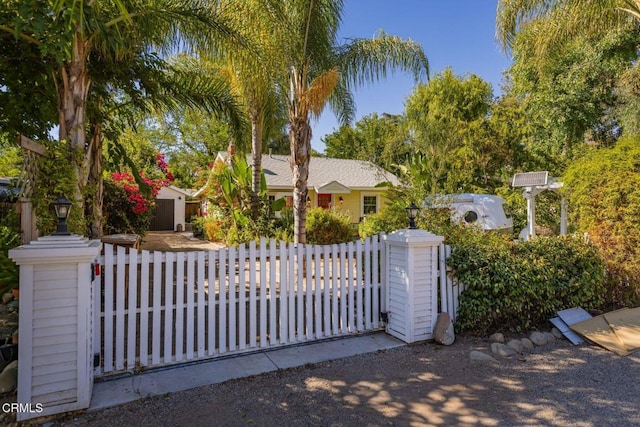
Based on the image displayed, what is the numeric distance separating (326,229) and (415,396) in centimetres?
984

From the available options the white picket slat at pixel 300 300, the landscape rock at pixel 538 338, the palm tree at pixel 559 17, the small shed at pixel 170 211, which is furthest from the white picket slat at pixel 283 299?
the small shed at pixel 170 211

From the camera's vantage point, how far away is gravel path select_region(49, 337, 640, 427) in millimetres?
3020

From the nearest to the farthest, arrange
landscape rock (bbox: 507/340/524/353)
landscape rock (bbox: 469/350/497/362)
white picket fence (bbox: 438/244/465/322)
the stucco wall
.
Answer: landscape rock (bbox: 469/350/497/362) → landscape rock (bbox: 507/340/524/353) → white picket fence (bbox: 438/244/465/322) → the stucco wall

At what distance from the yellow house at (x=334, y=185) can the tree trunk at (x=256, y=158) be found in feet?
17.0

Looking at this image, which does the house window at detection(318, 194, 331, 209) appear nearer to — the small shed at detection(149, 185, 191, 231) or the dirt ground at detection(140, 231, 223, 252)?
the dirt ground at detection(140, 231, 223, 252)

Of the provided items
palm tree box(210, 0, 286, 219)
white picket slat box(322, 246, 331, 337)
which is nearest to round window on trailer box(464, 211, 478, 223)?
palm tree box(210, 0, 286, 219)

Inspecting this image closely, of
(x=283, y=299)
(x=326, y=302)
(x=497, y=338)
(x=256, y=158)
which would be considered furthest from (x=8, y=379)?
(x=256, y=158)

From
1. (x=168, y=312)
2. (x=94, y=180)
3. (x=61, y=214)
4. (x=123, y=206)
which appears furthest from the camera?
(x=123, y=206)

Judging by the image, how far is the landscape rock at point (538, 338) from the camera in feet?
15.4

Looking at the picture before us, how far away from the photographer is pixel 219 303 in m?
4.23

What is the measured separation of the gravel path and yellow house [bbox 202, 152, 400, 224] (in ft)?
47.4

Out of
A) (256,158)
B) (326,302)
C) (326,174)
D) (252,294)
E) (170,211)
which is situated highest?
(326,174)

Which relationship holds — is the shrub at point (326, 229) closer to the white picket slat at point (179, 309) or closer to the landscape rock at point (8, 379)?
the white picket slat at point (179, 309)

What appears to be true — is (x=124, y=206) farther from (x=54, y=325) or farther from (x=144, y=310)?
(x=54, y=325)
